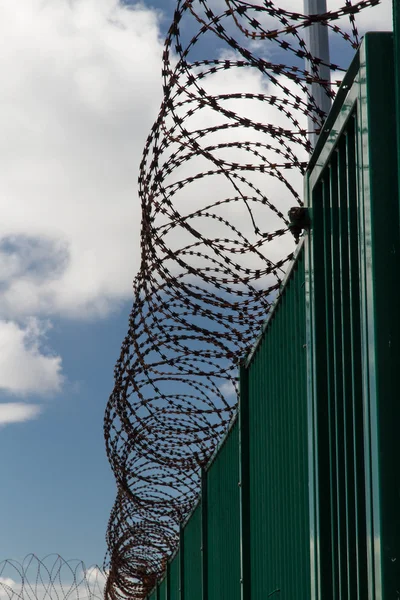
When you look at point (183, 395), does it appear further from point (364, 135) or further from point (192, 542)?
point (364, 135)

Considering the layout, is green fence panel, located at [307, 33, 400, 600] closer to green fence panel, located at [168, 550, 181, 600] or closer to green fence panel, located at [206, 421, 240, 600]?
green fence panel, located at [206, 421, 240, 600]

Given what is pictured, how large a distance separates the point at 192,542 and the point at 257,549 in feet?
17.5

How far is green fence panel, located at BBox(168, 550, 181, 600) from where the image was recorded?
12.9m

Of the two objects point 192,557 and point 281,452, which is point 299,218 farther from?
point 192,557

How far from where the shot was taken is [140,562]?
17031mm

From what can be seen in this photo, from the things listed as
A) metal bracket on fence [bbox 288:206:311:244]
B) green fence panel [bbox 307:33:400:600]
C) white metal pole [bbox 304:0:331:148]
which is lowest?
green fence panel [bbox 307:33:400:600]

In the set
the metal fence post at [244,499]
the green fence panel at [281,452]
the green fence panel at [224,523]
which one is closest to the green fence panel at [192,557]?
the green fence panel at [224,523]

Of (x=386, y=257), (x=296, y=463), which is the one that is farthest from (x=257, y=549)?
(x=386, y=257)

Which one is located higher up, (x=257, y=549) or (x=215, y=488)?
(x=215, y=488)

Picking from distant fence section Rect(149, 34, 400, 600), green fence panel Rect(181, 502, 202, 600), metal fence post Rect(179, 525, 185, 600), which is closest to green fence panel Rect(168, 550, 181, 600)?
metal fence post Rect(179, 525, 185, 600)

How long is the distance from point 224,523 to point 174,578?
253 inches

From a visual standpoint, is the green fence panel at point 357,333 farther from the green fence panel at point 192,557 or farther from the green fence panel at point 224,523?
the green fence panel at point 192,557

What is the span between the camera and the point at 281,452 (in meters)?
4.96

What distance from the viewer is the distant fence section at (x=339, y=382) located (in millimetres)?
2834
